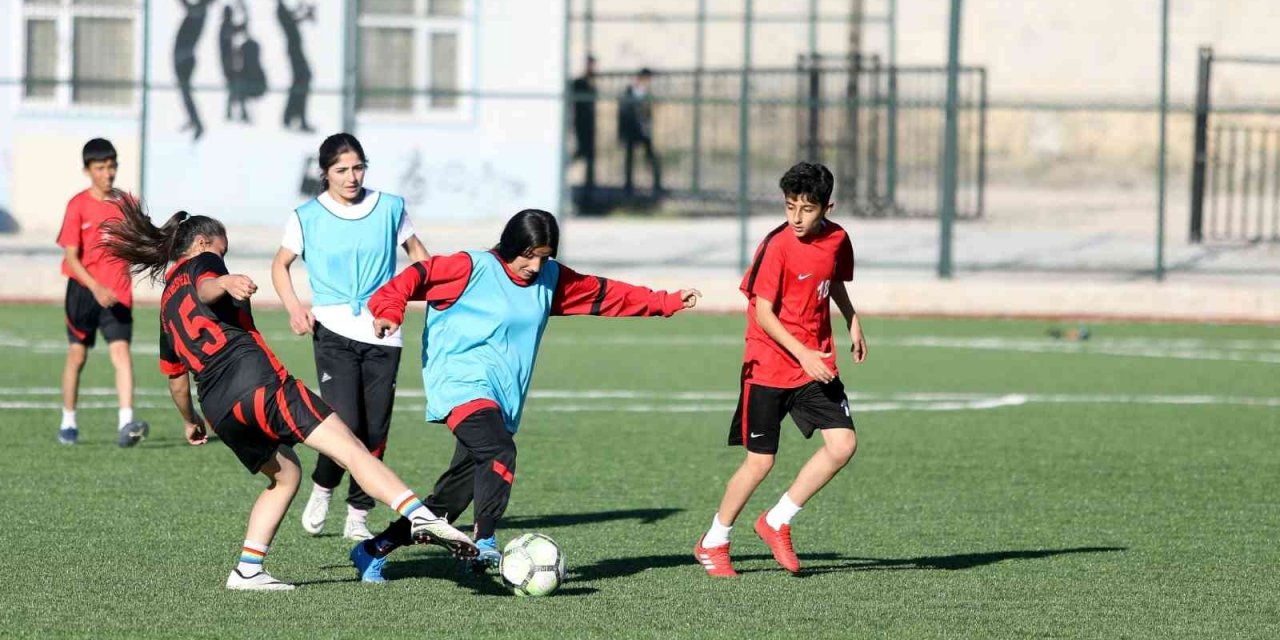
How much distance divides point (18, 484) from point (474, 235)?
48.7ft

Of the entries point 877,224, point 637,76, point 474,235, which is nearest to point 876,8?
point 637,76

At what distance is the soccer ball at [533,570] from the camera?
23.4 feet

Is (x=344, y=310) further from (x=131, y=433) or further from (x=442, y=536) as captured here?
(x=131, y=433)

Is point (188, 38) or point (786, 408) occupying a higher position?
point (188, 38)

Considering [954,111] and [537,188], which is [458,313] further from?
[537,188]

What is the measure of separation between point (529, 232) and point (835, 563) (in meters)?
2.12

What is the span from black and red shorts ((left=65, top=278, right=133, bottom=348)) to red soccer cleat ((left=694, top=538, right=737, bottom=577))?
4935mm

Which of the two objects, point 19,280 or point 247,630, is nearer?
point 247,630

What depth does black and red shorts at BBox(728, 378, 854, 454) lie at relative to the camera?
768cm

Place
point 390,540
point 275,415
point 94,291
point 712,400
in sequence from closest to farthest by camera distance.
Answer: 1. point 275,415
2. point 390,540
3. point 94,291
4. point 712,400

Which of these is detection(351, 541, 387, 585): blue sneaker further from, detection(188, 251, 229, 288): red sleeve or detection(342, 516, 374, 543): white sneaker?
detection(188, 251, 229, 288): red sleeve

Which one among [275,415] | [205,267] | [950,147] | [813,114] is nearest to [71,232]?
[205,267]

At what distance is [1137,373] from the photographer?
1593 centimetres

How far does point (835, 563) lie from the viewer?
26.4 feet
